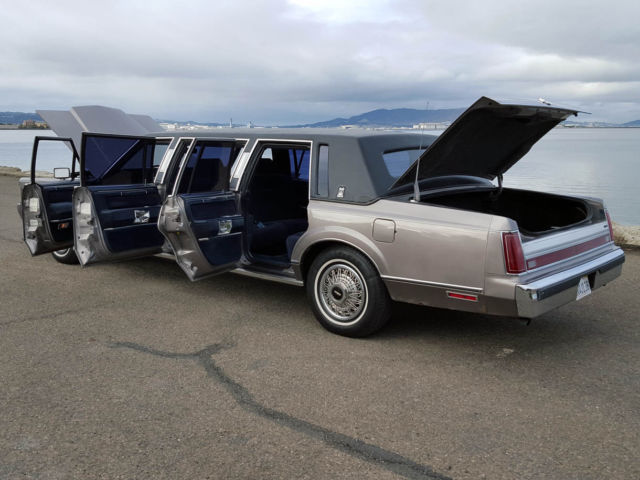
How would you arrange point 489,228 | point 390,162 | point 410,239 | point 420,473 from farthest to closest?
point 390,162, point 410,239, point 489,228, point 420,473

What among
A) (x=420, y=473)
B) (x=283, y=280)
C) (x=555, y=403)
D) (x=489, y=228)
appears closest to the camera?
(x=420, y=473)

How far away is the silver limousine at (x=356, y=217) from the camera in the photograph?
3.95 m

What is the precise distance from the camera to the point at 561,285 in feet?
13.1

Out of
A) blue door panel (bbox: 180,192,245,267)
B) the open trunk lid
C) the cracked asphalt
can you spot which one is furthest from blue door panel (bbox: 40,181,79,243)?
the open trunk lid

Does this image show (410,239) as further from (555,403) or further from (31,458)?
(31,458)

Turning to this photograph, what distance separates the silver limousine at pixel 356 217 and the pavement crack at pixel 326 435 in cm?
118

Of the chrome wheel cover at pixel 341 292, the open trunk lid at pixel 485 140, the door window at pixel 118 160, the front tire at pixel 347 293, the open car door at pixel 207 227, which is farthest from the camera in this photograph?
the door window at pixel 118 160

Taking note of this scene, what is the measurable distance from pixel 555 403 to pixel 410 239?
1.44 metres

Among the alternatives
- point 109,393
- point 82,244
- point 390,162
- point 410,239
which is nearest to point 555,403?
point 410,239

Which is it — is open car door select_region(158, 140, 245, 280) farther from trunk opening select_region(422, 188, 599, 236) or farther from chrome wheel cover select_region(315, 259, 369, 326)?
trunk opening select_region(422, 188, 599, 236)

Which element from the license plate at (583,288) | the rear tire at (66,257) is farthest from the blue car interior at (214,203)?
the license plate at (583,288)

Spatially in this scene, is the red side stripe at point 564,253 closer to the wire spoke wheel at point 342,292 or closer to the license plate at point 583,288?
the license plate at point 583,288

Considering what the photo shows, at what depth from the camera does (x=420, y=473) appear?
9.13 feet

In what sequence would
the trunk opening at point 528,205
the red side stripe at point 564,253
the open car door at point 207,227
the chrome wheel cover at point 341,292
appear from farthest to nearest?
the trunk opening at point 528,205 < the open car door at point 207,227 < the chrome wheel cover at point 341,292 < the red side stripe at point 564,253
